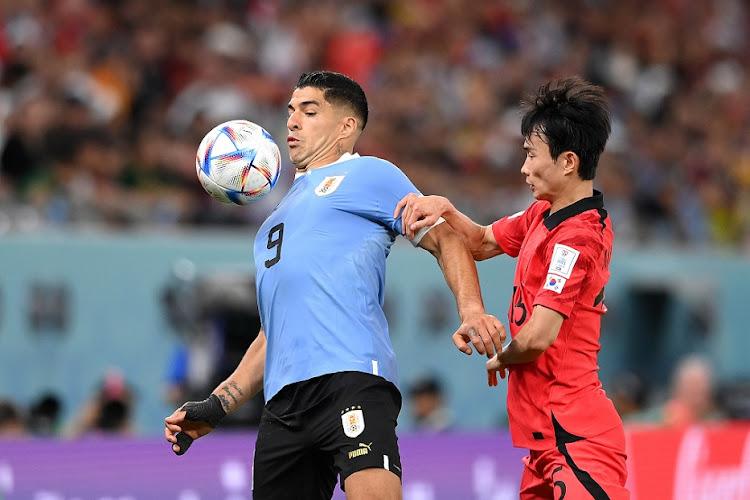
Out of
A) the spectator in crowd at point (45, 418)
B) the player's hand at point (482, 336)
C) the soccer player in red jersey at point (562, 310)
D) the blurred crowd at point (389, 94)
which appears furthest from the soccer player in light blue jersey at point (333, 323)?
the blurred crowd at point (389, 94)

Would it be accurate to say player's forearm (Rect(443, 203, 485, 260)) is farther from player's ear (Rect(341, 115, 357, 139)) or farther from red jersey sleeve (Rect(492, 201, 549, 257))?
player's ear (Rect(341, 115, 357, 139))

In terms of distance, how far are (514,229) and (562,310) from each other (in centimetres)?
73

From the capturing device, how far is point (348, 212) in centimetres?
505

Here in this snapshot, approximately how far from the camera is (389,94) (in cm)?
1352

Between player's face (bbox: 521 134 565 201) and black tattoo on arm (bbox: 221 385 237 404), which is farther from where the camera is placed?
black tattoo on arm (bbox: 221 385 237 404)

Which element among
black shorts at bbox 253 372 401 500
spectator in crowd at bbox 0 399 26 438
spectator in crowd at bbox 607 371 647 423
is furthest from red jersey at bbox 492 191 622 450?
spectator in crowd at bbox 607 371 647 423

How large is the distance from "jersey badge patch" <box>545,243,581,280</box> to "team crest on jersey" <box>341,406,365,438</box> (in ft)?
3.07

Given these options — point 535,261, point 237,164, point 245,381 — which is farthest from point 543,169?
point 245,381

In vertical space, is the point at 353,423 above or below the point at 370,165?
below

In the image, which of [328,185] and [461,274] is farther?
[328,185]

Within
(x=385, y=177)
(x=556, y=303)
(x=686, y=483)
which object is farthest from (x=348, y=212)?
(x=686, y=483)

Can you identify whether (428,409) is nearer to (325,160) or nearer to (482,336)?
(325,160)

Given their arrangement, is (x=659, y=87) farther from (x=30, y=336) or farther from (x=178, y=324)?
(x=30, y=336)

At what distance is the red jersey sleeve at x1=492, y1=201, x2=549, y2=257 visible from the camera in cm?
529
